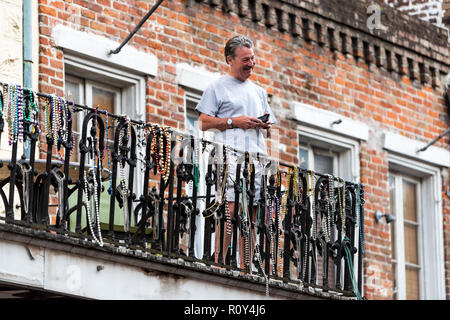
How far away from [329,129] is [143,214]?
5158 mm

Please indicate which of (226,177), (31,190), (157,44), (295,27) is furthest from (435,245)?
(31,190)

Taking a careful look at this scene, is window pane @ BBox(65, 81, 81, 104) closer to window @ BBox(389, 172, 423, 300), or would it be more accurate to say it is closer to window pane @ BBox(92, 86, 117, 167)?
window pane @ BBox(92, 86, 117, 167)

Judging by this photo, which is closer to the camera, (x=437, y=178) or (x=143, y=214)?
(x=143, y=214)

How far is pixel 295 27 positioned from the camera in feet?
55.5

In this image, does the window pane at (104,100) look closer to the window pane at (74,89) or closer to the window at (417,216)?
the window pane at (74,89)

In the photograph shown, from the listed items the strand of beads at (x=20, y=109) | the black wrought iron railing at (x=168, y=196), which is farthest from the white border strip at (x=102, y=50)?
the strand of beads at (x=20, y=109)

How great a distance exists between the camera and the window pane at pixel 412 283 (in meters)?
18.0

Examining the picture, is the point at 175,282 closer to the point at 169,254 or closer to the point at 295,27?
the point at 169,254

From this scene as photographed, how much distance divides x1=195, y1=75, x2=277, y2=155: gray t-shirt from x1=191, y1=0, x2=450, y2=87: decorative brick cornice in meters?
3.33

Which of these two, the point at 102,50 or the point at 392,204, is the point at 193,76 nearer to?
the point at 102,50

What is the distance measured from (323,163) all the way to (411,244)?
1.76 metres

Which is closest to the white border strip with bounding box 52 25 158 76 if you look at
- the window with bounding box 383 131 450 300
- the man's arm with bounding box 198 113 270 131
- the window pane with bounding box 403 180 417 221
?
the man's arm with bounding box 198 113 270 131

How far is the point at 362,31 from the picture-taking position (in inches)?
699
